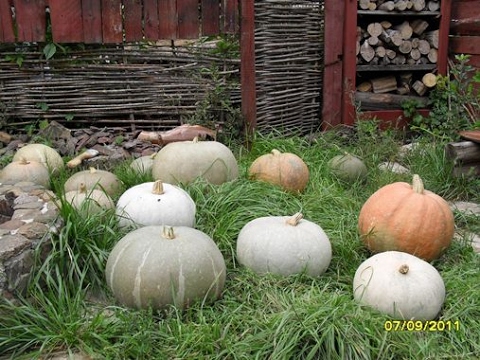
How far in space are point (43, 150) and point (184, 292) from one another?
2679 millimetres

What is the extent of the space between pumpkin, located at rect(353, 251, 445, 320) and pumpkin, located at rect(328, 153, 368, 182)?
6.74ft

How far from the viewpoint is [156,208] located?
11.6ft

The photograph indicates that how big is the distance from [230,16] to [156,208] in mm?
3243

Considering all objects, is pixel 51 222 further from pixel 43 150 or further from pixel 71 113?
pixel 71 113

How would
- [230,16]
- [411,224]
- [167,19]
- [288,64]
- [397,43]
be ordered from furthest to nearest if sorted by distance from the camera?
[397,43]
[288,64]
[230,16]
[167,19]
[411,224]

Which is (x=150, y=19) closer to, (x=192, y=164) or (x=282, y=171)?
(x=192, y=164)

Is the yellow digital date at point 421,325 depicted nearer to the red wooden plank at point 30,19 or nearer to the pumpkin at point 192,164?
the pumpkin at point 192,164

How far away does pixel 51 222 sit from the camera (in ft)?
10.3

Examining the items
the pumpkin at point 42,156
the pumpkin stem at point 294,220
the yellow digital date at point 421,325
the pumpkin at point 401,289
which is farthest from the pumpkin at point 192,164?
the yellow digital date at point 421,325

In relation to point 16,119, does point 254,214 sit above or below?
below

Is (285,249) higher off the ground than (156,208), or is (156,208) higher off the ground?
(156,208)

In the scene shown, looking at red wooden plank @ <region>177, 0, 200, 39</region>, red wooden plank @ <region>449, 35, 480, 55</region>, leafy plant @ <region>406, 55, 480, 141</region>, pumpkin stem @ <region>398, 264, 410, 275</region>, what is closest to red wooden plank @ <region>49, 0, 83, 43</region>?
red wooden plank @ <region>177, 0, 200, 39</region>

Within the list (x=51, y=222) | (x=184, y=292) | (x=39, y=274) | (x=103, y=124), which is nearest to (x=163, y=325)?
(x=184, y=292)

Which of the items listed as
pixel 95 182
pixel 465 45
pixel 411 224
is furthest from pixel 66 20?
pixel 465 45
